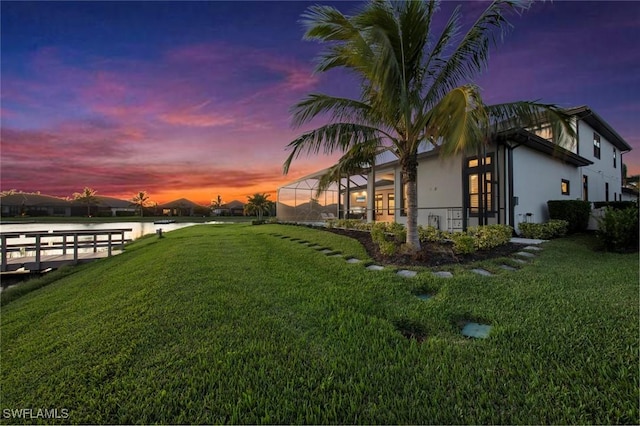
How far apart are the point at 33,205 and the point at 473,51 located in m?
60.3

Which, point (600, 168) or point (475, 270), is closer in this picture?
point (475, 270)

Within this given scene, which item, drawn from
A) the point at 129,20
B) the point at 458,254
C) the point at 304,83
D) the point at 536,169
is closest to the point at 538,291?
the point at 458,254

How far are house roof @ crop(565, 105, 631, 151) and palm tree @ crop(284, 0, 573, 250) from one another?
7.54 m

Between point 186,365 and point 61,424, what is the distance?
2.51ft

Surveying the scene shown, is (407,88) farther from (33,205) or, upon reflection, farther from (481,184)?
(33,205)

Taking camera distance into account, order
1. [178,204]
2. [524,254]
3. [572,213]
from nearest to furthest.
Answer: [524,254]
[572,213]
[178,204]

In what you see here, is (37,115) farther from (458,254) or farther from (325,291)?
(458,254)

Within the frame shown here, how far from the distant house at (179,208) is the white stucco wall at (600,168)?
52.1 metres

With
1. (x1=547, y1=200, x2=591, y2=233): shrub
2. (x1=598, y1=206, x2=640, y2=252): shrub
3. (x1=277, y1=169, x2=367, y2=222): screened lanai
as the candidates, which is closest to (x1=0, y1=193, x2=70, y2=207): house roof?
(x1=277, y1=169, x2=367, y2=222): screened lanai

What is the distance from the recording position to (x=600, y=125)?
43.5ft

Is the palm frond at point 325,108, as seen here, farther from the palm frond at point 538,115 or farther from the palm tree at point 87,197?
the palm tree at point 87,197

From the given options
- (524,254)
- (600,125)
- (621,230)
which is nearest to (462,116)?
(524,254)

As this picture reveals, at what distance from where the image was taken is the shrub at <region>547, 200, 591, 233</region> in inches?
368

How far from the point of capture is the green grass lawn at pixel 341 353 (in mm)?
1727
